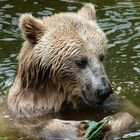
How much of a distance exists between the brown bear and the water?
14.6 inches

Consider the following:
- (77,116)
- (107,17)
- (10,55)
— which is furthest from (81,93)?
(107,17)

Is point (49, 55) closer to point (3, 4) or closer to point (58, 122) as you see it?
point (58, 122)

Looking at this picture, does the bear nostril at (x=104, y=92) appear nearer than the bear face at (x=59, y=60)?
Yes

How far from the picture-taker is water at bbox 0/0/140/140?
10.0 meters

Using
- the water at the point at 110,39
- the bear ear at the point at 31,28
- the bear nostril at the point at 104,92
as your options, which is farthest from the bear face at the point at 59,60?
the water at the point at 110,39

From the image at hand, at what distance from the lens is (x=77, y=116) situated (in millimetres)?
8953

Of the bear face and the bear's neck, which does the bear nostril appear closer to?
the bear face

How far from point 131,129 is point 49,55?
1318mm

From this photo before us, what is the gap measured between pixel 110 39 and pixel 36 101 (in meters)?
3.16

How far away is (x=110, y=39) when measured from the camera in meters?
11.7

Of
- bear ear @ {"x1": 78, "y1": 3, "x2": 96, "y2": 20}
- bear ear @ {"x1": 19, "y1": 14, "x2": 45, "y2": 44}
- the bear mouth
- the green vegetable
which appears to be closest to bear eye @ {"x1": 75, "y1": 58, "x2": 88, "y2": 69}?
the bear mouth

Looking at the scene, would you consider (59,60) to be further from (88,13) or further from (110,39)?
(110,39)

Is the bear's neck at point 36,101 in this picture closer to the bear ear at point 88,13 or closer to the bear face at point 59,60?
the bear face at point 59,60

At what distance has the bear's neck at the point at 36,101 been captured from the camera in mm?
8875
